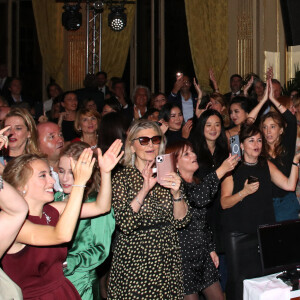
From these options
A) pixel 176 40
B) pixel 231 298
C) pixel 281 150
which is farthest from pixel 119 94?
pixel 231 298

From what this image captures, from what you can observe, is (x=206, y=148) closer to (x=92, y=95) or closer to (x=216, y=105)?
(x=216, y=105)

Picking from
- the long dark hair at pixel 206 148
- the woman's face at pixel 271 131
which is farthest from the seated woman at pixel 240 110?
the woman's face at pixel 271 131

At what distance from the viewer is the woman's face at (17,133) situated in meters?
3.80

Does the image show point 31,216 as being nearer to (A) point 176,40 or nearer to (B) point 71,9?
(B) point 71,9

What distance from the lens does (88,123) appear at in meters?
4.89

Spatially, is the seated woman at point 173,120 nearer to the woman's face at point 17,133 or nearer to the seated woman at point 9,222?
the woman's face at point 17,133

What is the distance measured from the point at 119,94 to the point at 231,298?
188 inches

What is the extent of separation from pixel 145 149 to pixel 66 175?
492 mm

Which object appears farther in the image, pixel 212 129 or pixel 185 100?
pixel 185 100

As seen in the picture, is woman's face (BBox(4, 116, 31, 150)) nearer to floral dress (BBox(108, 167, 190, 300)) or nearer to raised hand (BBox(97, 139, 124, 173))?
floral dress (BBox(108, 167, 190, 300))

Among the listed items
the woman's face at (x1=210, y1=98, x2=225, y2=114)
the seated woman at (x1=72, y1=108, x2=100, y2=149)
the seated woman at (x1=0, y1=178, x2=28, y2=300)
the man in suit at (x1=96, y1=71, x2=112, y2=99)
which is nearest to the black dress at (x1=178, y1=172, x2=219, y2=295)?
the seated woman at (x1=0, y1=178, x2=28, y2=300)

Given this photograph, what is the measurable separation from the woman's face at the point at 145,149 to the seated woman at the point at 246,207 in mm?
820

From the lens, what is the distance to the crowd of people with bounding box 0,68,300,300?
242 cm

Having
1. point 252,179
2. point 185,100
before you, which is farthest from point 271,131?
point 185,100
